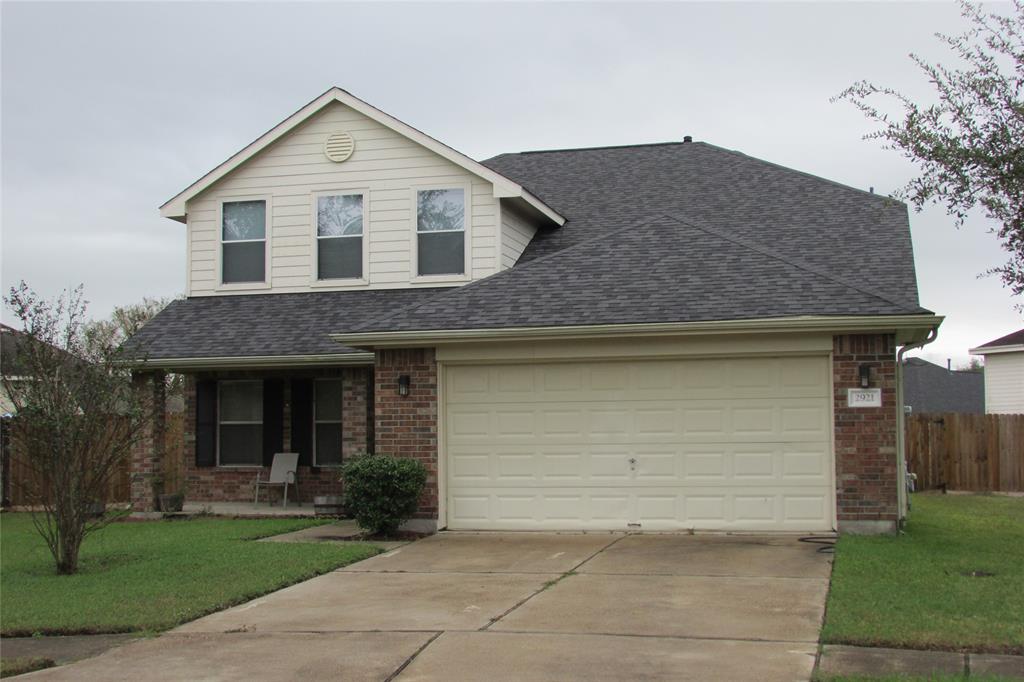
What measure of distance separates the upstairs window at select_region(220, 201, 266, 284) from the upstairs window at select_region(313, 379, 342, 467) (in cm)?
224

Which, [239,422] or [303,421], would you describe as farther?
[239,422]

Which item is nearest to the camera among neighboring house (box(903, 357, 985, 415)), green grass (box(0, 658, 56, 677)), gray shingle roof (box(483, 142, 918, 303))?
green grass (box(0, 658, 56, 677))

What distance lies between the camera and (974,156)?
751cm

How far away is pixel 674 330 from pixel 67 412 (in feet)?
22.9

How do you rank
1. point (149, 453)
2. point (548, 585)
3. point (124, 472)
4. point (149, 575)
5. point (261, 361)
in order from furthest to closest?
point (124, 472) → point (149, 453) → point (261, 361) → point (149, 575) → point (548, 585)

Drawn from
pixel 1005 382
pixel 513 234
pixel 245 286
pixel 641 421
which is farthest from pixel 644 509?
pixel 1005 382

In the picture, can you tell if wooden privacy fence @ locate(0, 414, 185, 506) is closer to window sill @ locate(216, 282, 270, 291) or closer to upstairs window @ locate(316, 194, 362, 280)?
window sill @ locate(216, 282, 270, 291)

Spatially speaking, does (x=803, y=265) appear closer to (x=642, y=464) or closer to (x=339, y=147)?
(x=642, y=464)

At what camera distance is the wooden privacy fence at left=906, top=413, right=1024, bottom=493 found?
23859 millimetres

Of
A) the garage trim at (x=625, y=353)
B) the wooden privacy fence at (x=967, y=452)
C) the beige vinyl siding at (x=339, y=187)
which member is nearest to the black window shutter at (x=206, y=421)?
the beige vinyl siding at (x=339, y=187)

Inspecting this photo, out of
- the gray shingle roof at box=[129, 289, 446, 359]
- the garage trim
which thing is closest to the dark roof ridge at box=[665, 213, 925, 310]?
the garage trim

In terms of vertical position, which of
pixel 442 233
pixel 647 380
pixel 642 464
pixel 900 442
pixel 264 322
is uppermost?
pixel 442 233

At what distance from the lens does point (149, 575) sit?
36.2 feet

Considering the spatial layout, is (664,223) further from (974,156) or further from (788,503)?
(974,156)
